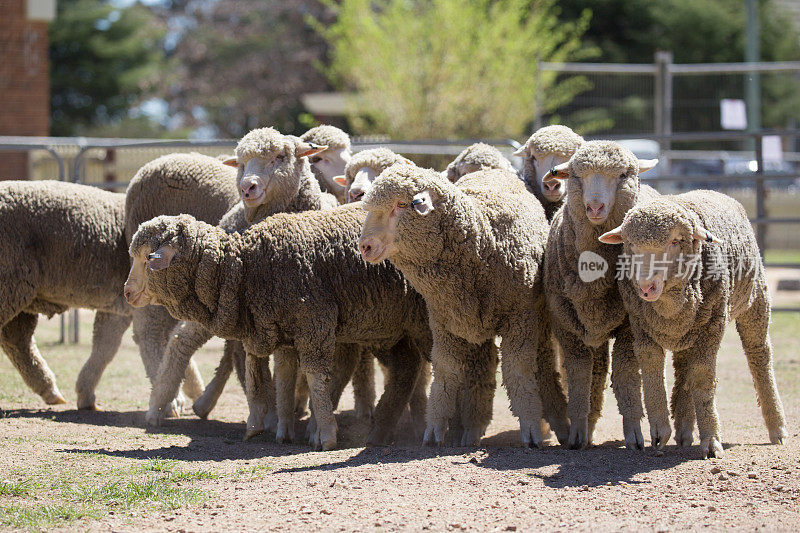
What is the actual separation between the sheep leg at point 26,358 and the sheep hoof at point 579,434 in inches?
165

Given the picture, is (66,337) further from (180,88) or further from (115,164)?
(180,88)

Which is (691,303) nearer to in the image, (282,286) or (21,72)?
(282,286)

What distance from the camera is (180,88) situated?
3453 cm

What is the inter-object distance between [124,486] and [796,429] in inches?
178

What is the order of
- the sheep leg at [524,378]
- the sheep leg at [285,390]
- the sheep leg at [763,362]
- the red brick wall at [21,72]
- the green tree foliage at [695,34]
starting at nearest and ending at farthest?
the sheep leg at [524,378] → the sheep leg at [763,362] → the sheep leg at [285,390] → the red brick wall at [21,72] → the green tree foliage at [695,34]

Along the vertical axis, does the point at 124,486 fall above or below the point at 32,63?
below

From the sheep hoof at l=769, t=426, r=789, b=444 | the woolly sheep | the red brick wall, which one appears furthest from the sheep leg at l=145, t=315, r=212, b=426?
the red brick wall

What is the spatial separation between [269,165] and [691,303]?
3.06 m

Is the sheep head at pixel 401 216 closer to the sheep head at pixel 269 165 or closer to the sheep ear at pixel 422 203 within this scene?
the sheep ear at pixel 422 203

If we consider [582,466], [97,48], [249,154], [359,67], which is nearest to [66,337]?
[249,154]

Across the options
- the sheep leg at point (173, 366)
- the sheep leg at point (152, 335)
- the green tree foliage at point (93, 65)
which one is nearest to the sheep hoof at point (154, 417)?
the sheep leg at point (173, 366)

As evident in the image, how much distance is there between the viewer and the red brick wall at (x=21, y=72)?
19047mm

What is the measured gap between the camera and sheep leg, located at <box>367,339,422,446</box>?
6.72 m

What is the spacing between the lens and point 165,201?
7695mm
